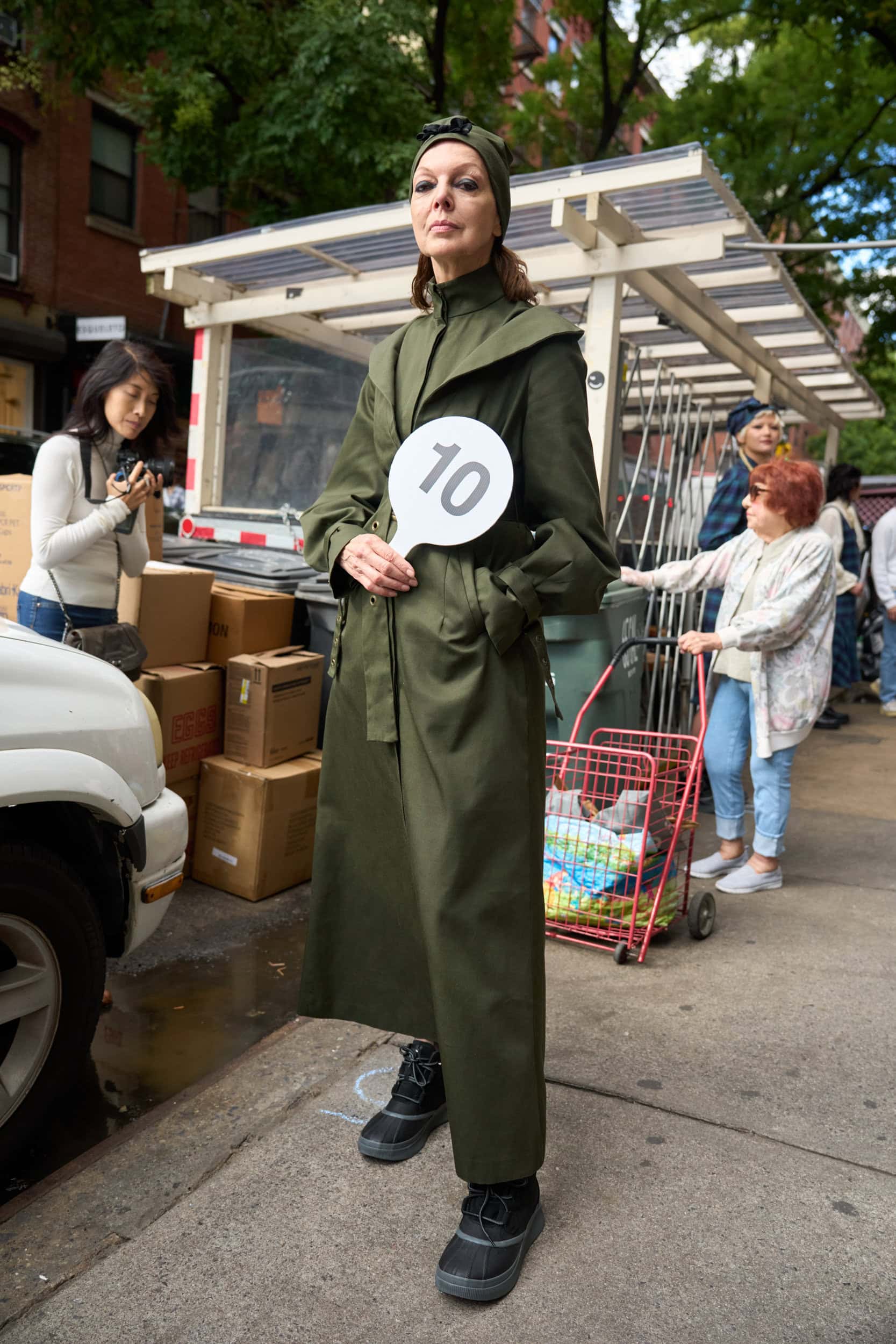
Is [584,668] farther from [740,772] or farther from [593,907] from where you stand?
[593,907]

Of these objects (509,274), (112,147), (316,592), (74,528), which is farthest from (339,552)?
(112,147)

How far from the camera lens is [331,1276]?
2160 millimetres

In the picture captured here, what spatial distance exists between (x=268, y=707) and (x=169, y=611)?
1.91 ft

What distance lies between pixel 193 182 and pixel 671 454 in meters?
6.94

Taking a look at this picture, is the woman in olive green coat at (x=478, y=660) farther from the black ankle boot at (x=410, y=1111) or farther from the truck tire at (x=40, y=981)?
the truck tire at (x=40, y=981)

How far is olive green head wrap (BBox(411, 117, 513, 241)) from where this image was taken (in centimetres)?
218

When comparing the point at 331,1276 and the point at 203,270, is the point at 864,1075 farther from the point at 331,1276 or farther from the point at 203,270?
the point at 203,270

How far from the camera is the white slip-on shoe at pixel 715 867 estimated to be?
Result: 4926mm

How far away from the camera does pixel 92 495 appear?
3.69 meters

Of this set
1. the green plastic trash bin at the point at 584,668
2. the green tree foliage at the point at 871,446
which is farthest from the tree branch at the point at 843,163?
the green tree foliage at the point at 871,446

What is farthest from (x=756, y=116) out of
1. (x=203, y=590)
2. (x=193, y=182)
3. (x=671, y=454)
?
(x=203, y=590)

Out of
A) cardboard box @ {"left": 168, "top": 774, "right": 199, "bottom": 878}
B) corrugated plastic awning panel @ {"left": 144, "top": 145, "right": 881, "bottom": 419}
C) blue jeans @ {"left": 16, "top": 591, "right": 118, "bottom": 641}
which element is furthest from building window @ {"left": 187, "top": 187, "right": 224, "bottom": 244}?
blue jeans @ {"left": 16, "top": 591, "right": 118, "bottom": 641}

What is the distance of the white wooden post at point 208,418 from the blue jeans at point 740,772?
4.17 metres

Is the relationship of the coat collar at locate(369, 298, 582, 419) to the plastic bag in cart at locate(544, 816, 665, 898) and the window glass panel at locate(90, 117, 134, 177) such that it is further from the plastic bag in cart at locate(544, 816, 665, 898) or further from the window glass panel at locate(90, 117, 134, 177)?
the window glass panel at locate(90, 117, 134, 177)
